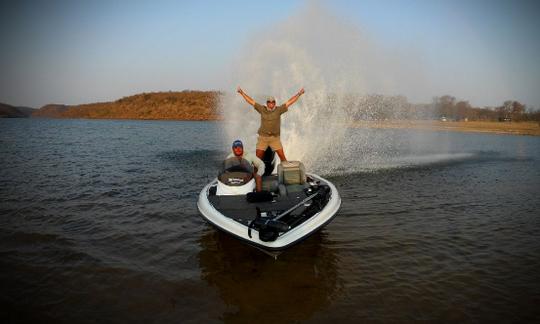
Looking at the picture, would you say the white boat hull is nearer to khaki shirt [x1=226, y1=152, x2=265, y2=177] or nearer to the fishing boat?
the fishing boat

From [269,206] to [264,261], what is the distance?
3.80 feet

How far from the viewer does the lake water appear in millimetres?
5562

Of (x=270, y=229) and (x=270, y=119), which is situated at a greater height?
(x=270, y=119)

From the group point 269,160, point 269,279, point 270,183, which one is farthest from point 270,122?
point 269,279

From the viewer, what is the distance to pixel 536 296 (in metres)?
6.00

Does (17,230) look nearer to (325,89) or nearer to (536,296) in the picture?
(536,296)

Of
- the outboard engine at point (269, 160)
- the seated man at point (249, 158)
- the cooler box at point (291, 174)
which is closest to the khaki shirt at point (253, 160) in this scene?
the seated man at point (249, 158)

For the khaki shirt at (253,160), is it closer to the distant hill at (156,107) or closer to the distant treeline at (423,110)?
the distant treeline at (423,110)

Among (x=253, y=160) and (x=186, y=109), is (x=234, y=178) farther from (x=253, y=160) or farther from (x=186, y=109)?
(x=186, y=109)

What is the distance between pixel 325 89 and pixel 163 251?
1411 cm

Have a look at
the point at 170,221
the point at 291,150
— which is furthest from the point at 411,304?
the point at 291,150

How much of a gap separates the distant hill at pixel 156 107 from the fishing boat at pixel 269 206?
12975 centimetres

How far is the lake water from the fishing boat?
0.89 meters

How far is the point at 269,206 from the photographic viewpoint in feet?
24.7
